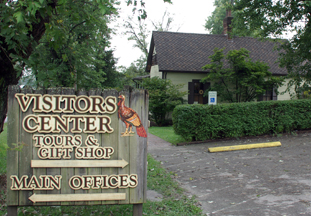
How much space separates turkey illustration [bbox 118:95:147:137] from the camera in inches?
141

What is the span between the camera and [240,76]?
54.5 ft

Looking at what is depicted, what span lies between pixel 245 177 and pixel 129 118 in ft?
12.7

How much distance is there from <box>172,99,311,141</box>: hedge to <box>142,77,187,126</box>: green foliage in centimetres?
633

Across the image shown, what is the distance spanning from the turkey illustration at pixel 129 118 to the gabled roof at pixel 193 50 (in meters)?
15.3

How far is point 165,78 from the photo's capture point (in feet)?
62.7

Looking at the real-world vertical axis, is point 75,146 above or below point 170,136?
above

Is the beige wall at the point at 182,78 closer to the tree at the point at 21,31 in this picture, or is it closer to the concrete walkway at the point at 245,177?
the concrete walkway at the point at 245,177

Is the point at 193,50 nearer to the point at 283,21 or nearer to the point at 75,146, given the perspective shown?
the point at 283,21

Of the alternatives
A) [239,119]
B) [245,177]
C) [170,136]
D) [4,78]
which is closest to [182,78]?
[170,136]

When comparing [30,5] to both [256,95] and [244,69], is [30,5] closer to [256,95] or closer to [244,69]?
[244,69]

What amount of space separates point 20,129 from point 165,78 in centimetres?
1600

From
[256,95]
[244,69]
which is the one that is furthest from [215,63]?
[256,95]

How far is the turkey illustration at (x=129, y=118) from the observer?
359cm

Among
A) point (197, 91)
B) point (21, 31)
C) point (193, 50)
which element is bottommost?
point (197, 91)
